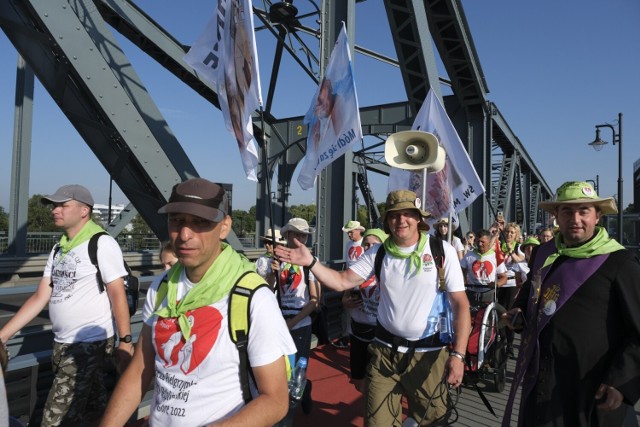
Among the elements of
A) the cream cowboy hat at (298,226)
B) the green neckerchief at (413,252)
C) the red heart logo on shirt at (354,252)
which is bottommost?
the red heart logo on shirt at (354,252)

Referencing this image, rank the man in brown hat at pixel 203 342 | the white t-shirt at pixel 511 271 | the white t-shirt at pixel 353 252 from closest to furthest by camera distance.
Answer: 1. the man in brown hat at pixel 203 342
2. the white t-shirt at pixel 353 252
3. the white t-shirt at pixel 511 271

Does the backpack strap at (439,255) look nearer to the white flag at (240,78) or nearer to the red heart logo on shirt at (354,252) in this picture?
the white flag at (240,78)

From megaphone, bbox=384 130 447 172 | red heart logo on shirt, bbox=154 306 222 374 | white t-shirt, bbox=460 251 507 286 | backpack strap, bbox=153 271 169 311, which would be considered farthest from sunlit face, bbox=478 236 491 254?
red heart logo on shirt, bbox=154 306 222 374

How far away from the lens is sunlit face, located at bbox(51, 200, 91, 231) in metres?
3.32

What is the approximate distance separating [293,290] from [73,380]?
6.72 ft

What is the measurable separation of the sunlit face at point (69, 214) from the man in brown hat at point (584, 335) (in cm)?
317

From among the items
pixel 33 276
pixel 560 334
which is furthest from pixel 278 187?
pixel 560 334

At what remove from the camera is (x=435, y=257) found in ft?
10.7

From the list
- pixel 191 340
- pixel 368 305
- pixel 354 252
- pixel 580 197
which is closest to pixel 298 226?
pixel 368 305

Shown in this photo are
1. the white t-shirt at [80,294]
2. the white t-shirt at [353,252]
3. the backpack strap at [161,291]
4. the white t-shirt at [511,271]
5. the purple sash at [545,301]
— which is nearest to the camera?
the backpack strap at [161,291]

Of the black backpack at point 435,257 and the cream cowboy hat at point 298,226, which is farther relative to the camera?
the cream cowboy hat at point 298,226

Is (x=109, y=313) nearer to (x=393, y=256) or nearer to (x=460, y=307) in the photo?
(x=393, y=256)

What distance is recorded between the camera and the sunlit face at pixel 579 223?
110 inches

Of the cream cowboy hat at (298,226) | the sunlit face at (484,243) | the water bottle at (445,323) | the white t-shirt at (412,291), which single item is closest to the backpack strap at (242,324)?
the white t-shirt at (412,291)
